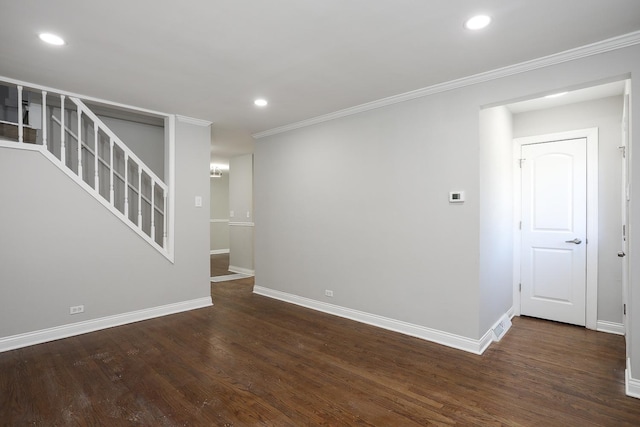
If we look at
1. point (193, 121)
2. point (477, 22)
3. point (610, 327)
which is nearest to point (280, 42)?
point (477, 22)

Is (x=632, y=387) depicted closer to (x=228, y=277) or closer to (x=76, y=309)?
(x=76, y=309)

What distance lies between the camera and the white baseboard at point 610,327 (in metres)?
3.52

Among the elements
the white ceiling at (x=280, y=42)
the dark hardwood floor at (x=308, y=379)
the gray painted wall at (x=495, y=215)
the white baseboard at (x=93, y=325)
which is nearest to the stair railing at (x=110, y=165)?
the white ceiling at (x=280, y=42)

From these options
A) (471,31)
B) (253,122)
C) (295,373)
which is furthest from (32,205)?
(471,31)

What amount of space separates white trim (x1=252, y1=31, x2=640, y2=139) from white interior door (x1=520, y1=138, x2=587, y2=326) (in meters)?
1.61

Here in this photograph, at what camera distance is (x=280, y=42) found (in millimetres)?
2430

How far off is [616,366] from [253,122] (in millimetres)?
4695

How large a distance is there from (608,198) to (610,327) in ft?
4.66

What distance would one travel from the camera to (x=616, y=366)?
276cm

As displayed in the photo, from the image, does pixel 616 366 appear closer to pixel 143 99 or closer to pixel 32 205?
pixel 143 99

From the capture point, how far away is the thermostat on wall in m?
3.12

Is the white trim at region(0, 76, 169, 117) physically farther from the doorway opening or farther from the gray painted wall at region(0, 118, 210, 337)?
the doorway opening

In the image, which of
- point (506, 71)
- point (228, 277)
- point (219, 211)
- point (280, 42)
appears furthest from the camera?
point (219, 211)

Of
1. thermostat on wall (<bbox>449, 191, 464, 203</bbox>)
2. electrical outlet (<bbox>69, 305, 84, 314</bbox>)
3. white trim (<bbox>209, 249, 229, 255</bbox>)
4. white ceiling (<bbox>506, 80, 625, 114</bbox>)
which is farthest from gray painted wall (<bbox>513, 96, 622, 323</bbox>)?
white trim (<bbox>209, 249, 229, 255</bbox>)
